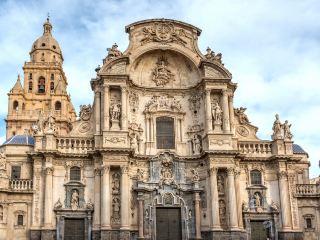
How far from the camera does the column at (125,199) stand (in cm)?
2972

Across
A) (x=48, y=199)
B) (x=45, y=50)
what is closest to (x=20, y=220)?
(x=48, y=199)

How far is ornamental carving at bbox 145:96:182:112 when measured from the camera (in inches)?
1331

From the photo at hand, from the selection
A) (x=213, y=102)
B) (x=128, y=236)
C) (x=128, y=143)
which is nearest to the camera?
(x=128, y=236)

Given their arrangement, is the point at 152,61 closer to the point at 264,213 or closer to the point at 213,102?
the point at 213,102

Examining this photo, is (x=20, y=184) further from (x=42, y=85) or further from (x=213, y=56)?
(x=42, y=85)

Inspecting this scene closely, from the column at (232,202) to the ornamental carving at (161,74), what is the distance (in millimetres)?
7753

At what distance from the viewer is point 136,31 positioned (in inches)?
Answer: 1361

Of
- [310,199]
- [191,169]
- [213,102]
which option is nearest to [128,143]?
[191,169]

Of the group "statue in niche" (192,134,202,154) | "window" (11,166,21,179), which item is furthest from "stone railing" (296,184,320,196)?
"window" (11,166,21,179)

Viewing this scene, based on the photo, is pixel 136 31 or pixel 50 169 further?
pixel 136 31

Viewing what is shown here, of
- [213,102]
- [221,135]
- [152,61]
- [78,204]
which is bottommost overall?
[78,204]

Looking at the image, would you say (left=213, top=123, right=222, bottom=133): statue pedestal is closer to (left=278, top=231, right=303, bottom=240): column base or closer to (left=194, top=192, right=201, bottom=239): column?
(left=194, top=192, right=201, bottom=239): column

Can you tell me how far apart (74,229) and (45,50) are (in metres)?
33.8

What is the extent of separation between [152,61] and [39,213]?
41.8ft
